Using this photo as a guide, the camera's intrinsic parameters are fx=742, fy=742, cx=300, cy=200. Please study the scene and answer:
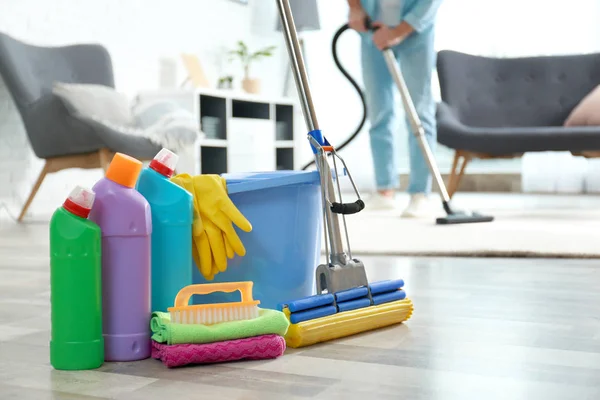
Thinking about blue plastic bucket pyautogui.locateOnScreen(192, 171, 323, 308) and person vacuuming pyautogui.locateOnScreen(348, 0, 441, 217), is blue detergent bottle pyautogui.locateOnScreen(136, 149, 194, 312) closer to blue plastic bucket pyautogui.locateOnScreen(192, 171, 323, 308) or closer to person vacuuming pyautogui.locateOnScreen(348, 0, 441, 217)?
blue plastic bucket pyautogui.locateOnScreen(192, 171, 323, 308)

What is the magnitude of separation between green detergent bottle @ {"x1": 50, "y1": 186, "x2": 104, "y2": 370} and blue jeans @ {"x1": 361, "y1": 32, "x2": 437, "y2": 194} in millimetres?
2475

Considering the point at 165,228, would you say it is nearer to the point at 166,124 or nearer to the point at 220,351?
the point at 220,351

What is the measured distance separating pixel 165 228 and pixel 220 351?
204 mm

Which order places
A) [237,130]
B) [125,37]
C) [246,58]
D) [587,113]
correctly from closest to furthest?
1. [587,113]
2. [125,37]
3. [237,130]
4. [246,58]

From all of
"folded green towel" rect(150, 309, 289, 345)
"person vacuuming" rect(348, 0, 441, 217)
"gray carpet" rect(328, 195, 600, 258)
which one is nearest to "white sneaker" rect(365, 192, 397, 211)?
"gray carpet" rect(328, 195, 600, 258)

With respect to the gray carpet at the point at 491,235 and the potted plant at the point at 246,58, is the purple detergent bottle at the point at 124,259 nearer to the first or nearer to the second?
the gray carpet at the point at 491,235

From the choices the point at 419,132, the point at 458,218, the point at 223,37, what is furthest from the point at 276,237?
the point at 223,37

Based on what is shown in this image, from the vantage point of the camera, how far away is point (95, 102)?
3.46 meters

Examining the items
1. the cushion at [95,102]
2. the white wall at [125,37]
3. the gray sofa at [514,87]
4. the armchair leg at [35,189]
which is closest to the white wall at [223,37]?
the white wall at [125,37]

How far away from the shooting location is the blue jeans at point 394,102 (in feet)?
11.1

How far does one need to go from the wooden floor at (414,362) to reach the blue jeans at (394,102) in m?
1.91

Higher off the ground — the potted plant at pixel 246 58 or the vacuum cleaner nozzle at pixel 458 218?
the potted plant at pixel 246 58

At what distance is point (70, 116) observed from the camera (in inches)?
131

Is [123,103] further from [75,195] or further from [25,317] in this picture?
[75,195]
